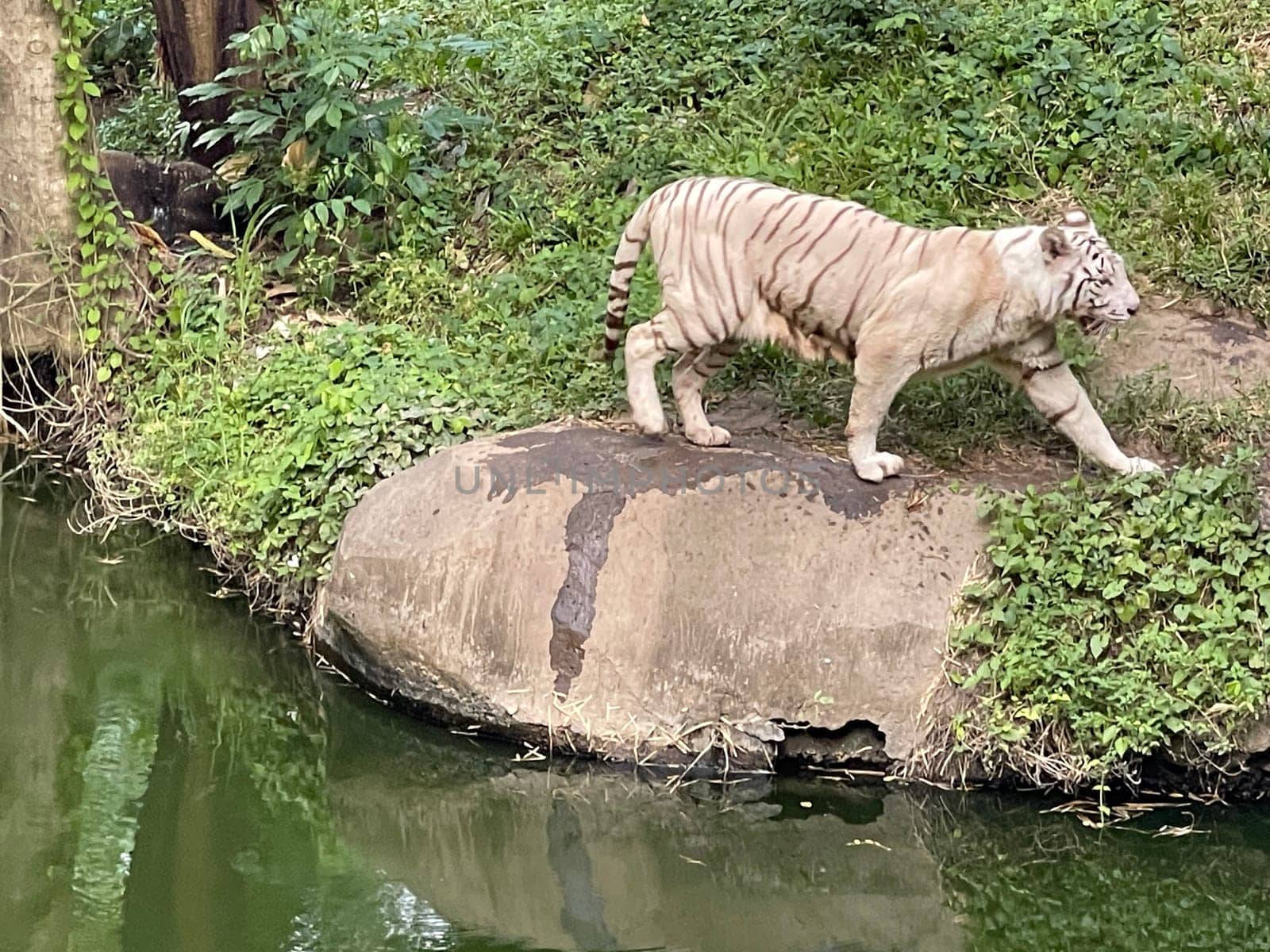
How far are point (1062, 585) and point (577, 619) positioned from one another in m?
1.41

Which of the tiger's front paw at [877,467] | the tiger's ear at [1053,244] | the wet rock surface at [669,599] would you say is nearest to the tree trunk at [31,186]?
the wet rock surface at [669,599]

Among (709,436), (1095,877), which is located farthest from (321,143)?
(1095,877)

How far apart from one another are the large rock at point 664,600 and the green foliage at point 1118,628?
171 millimetres

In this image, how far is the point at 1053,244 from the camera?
4582 mm

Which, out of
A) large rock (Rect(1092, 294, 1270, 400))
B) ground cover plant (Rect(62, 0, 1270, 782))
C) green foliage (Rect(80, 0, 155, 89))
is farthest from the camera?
green foliage (Rect(80, 0, 155, 89))

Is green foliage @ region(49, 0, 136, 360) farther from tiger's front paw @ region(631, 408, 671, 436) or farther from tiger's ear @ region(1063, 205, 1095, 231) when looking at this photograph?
tiger's ear @ region(1063, 205, 1095, 231)

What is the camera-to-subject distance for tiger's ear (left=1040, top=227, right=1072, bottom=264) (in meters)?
4.58

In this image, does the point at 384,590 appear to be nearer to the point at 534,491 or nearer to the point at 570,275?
the point at 534,491

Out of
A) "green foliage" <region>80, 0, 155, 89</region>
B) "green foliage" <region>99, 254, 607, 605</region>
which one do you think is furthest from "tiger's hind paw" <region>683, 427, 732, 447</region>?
"green foliage" <region>80, 0, 155, 89</region>

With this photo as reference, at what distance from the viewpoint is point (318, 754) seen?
15.6 ft

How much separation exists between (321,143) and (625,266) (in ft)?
7.29

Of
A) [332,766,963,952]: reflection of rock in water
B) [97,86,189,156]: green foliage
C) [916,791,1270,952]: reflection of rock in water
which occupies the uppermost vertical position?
[97,86,189,156]: green foliage

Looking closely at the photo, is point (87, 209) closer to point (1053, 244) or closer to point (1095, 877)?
point (1053, 244)

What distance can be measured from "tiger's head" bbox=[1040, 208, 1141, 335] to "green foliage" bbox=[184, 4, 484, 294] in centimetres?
312
